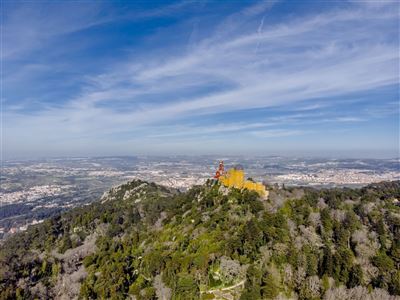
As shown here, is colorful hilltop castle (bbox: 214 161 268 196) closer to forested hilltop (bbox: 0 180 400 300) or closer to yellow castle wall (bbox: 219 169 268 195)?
yellow castle wall (bbox: 219 169 268 195)

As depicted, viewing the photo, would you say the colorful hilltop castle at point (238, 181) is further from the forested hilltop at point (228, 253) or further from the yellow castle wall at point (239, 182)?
the forested hilltop at point (228, 253)

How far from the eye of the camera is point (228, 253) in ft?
137

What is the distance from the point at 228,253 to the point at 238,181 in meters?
23.1

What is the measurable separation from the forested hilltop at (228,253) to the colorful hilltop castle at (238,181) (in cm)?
191

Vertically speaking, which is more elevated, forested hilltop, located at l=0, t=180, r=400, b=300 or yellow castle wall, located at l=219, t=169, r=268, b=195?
yellow castle wall, located at l=219, t=169, r=268, b=195

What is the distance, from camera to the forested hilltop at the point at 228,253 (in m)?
36.9

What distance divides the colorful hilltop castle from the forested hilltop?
1.91m

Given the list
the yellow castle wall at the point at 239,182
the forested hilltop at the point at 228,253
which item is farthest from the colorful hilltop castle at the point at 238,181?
the forested hilltop at the point at 228,253

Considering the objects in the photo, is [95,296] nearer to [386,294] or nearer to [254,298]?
[254,298]

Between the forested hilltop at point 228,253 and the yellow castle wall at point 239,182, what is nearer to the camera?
the forested hilltop at point 228,253

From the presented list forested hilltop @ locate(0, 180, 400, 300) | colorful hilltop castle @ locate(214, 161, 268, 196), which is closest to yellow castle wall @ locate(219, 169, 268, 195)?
colorful hilltop castle @ locate(214, 161, 268, 196)

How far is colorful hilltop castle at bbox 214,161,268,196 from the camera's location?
60.7 metres

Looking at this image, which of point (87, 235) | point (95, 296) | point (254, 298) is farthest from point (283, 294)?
point (87, 235)

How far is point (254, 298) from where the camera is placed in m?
33.1
